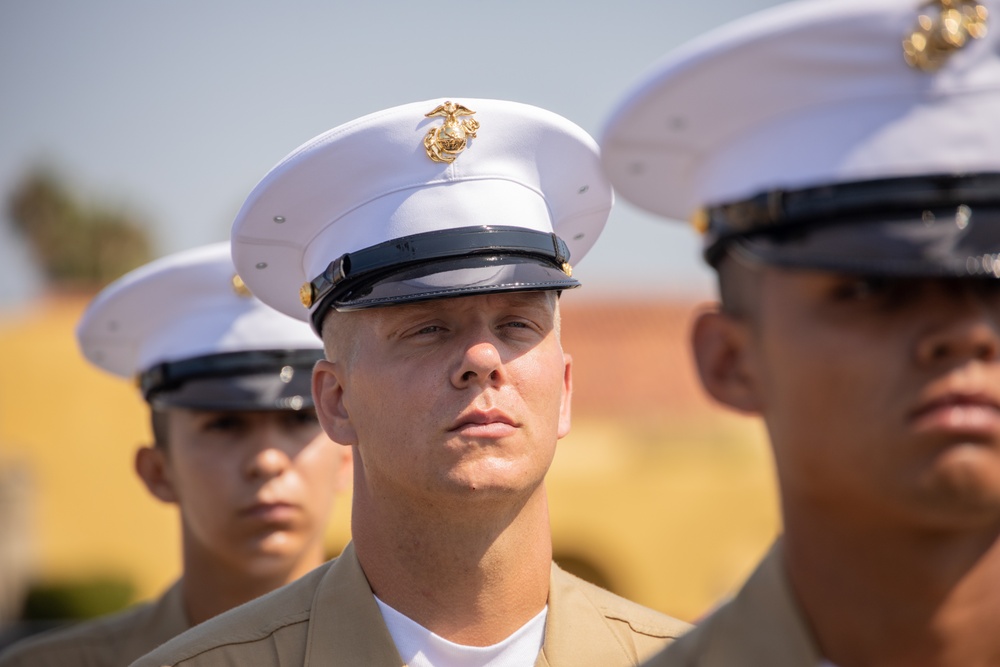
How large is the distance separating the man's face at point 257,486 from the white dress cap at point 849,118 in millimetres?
2400

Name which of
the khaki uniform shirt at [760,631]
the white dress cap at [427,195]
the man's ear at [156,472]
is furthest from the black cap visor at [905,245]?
the man's ear at [156,472]

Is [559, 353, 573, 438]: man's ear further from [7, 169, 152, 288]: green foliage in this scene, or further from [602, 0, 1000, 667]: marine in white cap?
[7, 169, 152, 288]: green foliage

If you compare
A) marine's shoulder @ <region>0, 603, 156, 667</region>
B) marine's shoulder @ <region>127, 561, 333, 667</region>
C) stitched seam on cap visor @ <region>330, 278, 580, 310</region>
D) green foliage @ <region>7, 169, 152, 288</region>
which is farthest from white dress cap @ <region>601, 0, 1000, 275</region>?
green foliage @ <region>7, 169, 152, 288</region>

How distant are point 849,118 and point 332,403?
1616mm

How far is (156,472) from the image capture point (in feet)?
16.7

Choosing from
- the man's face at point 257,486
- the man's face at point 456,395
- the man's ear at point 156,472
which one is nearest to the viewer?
the man's face at point 456,395

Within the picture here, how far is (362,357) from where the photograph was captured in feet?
10.5

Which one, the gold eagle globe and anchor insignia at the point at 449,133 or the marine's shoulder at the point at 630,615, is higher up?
the gold eagle globe and anchor insignia at the point at 449,133

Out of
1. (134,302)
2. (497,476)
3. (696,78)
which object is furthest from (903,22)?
(134,302)

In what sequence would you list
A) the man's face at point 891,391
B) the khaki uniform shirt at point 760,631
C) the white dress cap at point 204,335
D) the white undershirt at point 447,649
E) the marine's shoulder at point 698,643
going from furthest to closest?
the white dress cap at point 204,335 → the white undershirt at point 447,649 → the marine's shoulder at point 698,643 → the khaki uniform shirt at point 760,631 → the man's face at point 891,391

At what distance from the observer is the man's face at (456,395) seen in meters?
2.97

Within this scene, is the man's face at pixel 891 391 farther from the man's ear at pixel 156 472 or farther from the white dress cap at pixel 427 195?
the man's ear at pixel 156 472

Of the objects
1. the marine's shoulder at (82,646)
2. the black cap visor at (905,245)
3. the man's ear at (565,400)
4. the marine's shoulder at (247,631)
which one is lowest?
the marine's shoulder at (82,646)

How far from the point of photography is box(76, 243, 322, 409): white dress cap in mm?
4555
